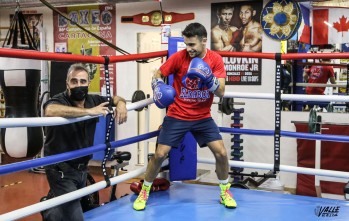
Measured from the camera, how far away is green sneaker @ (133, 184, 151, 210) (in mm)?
2738

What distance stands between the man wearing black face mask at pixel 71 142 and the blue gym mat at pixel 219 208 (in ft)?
0.65

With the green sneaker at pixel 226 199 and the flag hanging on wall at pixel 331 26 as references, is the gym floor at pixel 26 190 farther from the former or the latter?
the flag hanging on wall at pixel 331 26

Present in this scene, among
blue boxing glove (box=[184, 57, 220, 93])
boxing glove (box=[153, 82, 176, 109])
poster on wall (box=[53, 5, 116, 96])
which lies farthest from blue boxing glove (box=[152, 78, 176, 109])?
poster on wall (box=[53, 5, 116, 96])

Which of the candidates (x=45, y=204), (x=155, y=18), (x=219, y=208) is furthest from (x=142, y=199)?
(x=155, y=18)

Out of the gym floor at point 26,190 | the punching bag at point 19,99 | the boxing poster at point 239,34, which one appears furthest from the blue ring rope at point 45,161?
the boxing poster at point 239,34

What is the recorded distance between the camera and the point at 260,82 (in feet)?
17.8

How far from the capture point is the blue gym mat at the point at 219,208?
2578 millimetres

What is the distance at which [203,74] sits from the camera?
2.51m

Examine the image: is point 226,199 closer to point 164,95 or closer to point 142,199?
point 142,199

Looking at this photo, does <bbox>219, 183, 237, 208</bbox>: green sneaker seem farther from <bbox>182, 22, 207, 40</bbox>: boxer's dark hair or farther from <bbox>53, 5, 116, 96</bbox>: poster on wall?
<bbox>53, 5, 116, 96</bbox>: poster on wall

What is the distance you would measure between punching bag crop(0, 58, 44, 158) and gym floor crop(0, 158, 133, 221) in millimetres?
1591

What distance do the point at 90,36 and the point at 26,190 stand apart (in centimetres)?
249

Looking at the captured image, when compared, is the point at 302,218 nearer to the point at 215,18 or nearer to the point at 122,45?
the point at 215,18

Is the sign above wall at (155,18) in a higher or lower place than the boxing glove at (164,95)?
higher
